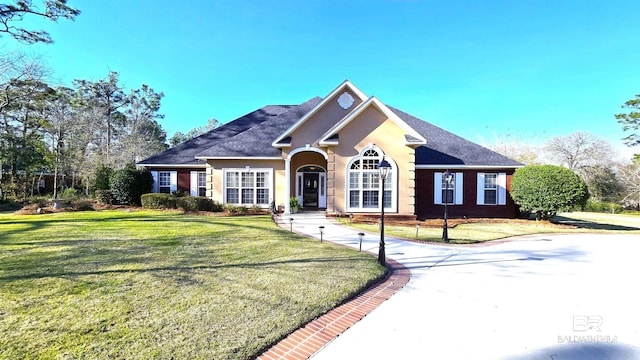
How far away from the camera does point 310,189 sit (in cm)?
1744

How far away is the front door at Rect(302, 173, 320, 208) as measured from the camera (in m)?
17.2

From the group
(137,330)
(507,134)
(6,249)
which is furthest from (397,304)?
(507,134)

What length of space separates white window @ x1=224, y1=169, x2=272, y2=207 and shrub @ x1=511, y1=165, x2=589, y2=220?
46.3 ft

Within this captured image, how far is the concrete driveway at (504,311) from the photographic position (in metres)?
3.35

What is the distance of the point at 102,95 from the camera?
32500 mm

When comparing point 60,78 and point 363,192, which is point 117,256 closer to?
point 363,192

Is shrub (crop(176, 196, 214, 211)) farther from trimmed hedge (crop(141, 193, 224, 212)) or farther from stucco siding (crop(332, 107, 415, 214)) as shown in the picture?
stucco siding (crop(332, 107, 415, 214))

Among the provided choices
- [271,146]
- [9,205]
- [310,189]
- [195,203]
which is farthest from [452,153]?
[9,205]

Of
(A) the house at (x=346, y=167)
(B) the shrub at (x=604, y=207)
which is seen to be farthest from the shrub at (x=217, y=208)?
(B) the shrub at (x=604, y=207)

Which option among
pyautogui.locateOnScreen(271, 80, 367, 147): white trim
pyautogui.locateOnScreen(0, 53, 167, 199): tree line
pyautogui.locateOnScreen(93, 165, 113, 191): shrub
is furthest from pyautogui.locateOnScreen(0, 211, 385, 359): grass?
pyautogui.locateOnScreen(0, 53, 167, 199): tree line

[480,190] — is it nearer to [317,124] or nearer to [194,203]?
[317,124]

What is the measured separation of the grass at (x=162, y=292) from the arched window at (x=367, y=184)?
20.8 feet

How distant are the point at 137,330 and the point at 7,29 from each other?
1969cm

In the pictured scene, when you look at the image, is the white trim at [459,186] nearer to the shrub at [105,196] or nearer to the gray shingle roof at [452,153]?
the gray shingle roof at [452,153]
